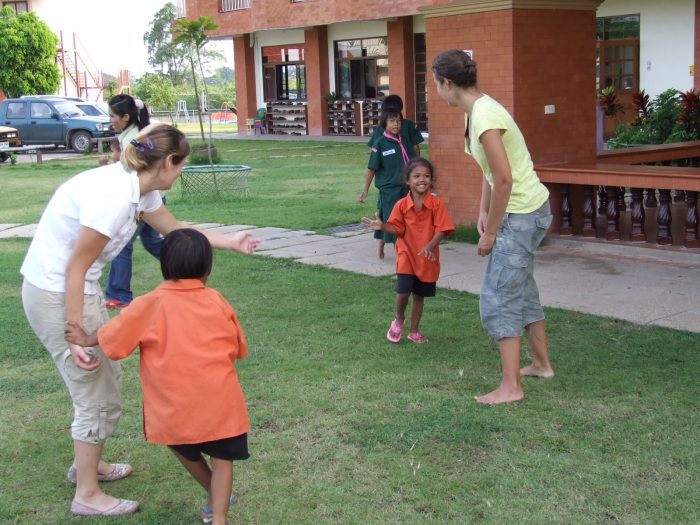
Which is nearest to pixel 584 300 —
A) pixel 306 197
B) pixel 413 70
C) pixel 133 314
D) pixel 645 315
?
pixel 645 315

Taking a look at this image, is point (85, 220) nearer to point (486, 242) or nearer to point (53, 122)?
point (486, 242)

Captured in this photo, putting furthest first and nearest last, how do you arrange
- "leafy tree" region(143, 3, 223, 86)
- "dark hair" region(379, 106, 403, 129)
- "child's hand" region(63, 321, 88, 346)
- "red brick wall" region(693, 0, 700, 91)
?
"leafy tree" region(143, 3, 223, 86), "red brick wall" region(693, 0, 700, 91), "dark hair" region(379, 106, 403, 129), "child's hand" region(63, 321, 88, 346)

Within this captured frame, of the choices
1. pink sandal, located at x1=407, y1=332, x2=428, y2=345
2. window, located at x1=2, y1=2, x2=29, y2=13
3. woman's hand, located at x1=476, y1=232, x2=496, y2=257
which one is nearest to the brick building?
pink sandal, located at x1=407, y1=332, x2=428, y2=345

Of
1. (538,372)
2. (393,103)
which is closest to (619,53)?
(393,103)

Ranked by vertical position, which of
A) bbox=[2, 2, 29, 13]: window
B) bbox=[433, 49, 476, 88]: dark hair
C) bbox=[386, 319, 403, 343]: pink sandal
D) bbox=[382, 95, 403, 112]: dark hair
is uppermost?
bbox=[2, 2, 29, 13]: window

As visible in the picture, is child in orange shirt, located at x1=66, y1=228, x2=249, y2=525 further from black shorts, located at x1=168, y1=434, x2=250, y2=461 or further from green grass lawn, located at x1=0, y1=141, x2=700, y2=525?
green grass lawn, located at x1=0, y1=141, x2=700, y2=525

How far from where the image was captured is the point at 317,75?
3275cm

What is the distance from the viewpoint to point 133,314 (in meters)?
3.53

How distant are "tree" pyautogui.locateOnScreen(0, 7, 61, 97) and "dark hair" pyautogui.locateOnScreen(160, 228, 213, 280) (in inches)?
1462

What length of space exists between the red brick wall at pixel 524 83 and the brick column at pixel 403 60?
63.5 ft

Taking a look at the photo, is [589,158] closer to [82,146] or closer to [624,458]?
[624,458]

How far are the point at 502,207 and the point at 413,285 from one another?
1.58m

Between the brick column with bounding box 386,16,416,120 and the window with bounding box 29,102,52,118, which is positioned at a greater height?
the brick column with bounding box 386,16,416,120

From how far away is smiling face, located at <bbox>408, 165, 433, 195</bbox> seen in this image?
6031mm
